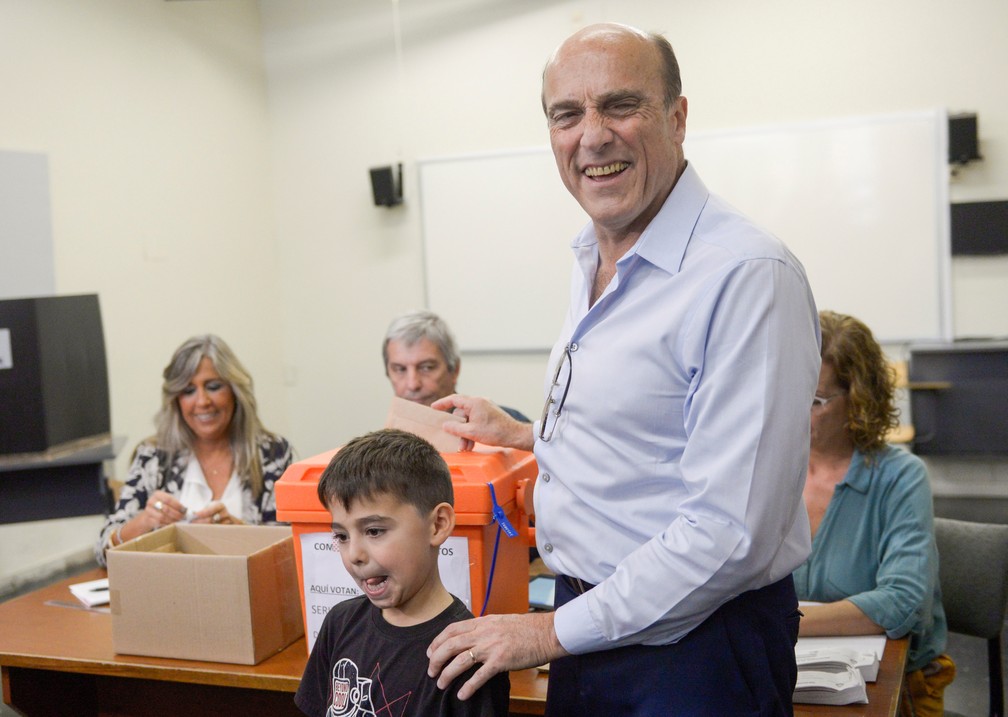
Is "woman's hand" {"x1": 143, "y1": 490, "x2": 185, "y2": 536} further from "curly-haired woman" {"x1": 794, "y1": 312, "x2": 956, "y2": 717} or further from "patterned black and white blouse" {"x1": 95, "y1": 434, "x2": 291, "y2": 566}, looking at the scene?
"curly-haired woman" {"x1": 794, "y1": 312, "x2": 956, "y2": 717}

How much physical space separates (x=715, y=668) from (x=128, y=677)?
140 centimetres

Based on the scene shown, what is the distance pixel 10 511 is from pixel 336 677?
84.5 inches

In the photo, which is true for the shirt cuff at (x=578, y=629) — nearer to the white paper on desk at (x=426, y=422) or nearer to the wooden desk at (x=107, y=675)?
the wooden desk at (x=107, y=675)

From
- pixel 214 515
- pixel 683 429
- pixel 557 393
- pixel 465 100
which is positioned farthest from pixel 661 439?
pixel 465 100

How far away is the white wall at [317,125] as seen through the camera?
456 centimetres

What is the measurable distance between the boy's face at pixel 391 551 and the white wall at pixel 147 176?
11.1 ft

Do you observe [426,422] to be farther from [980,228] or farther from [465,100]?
[465,100]

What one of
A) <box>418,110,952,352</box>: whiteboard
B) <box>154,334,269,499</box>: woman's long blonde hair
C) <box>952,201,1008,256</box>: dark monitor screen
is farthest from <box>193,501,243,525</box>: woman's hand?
<box>952,201,1008,256</box>: dark monitor screen

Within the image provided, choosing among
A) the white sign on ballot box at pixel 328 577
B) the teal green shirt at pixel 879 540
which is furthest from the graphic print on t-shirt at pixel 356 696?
the teal green shirt at pixel 879 540

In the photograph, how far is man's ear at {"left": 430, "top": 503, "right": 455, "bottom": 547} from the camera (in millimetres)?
1364

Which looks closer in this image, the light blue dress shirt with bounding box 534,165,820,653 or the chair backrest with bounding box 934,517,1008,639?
the light blue dress shirt with bounding box 534,165,820,653

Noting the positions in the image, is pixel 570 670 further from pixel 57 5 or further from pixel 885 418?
pixel 57 5

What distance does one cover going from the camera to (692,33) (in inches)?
197

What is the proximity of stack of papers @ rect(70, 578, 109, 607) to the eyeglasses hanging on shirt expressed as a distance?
4.30ft
